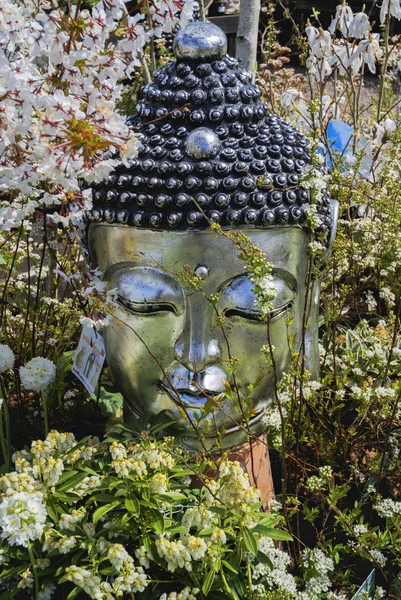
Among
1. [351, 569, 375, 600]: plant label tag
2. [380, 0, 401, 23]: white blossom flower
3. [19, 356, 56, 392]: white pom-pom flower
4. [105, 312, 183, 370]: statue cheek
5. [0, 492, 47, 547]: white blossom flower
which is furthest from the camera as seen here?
[380, 0, 401, 23]: white blossom flower

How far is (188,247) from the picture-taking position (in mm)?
1609

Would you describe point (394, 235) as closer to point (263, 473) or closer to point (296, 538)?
point (263, 473)

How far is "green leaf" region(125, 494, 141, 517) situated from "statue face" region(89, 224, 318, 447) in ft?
0.76

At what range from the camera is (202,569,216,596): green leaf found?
1414mm

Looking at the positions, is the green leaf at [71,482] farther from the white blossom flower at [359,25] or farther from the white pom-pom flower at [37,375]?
the white blossom flower at [359,25]

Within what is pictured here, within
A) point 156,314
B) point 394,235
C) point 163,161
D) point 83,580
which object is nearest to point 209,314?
point 156,314

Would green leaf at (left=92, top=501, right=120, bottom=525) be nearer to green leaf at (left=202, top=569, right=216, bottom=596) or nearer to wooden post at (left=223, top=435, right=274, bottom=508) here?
green leaf at (left=202, top=569, right=216, bottom=596)

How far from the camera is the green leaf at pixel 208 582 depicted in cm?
141

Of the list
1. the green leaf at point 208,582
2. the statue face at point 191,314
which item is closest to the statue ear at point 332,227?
the statue face at point 191,314

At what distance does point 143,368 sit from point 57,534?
0.44 meters

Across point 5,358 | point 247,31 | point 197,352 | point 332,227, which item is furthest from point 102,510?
point 247,31

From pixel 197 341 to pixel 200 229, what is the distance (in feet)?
0.87

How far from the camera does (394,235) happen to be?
2283 mm

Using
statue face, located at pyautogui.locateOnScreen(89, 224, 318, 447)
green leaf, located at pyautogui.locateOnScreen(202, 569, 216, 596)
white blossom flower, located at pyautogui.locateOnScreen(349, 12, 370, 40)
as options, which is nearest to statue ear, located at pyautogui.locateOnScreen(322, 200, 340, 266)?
statue face, located at pyautogui.locateOnScreen(89, 224, 318, 447)
